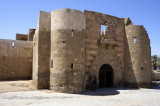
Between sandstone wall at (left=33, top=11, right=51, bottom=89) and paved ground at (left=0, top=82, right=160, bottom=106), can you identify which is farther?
sandstone wall at (left=33, top=11, right=51, bottom=89)

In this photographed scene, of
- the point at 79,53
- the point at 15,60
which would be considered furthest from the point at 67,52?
the point at 15,60

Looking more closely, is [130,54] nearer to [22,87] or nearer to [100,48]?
[100,48]

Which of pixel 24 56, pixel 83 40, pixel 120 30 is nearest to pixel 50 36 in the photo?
pixel 83 40

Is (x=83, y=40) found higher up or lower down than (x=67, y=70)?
higher up

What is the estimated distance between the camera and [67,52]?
13.4 metres

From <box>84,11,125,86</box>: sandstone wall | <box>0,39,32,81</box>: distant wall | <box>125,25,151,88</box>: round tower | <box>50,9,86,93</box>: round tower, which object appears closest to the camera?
<box>50,9,86,93</box>: round tower

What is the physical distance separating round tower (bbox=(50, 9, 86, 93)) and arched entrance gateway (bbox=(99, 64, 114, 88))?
3131 mm

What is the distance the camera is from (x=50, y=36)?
14.5 metres

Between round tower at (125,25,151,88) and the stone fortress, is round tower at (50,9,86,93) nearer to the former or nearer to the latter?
the stone fortress

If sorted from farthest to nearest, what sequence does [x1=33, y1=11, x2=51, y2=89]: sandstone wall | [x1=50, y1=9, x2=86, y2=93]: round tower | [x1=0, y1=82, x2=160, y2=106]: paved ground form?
1. [x1=33, y1=11, x2=51, y2=89]: sandstone wall
2. [x1=50, y1=9, x2=86, y2=93]: round tower
3. [x1=0, y1=82, x2=160, y2=106]: paved ground

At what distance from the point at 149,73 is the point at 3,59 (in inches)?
588

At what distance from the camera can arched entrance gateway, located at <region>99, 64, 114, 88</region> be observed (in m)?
16.6

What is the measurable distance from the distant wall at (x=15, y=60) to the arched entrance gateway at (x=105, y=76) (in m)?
7.61

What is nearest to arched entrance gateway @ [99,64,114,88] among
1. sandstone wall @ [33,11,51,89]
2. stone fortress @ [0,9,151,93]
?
stone fortress @ [0,9,151,93]
